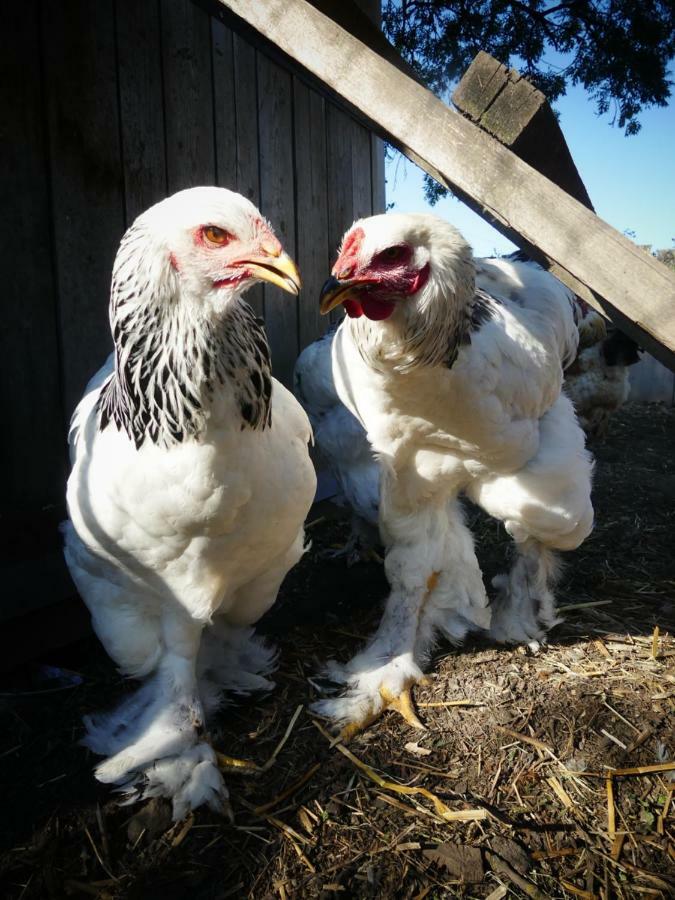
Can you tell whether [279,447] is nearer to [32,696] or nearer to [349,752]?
[349,752]

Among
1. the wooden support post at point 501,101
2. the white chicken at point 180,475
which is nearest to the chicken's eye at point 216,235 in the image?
the white chicken at point 180,475

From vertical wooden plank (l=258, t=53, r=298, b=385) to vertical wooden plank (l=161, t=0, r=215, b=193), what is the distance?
44cm

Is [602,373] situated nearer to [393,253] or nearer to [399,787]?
[393,253]

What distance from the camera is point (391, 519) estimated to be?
264cm

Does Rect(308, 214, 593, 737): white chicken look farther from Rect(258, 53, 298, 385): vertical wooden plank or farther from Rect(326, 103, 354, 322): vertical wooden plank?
Rect(326, 103, 354, 322): vertical wooden plank

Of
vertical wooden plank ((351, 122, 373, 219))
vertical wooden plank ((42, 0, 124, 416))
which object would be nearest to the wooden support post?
vertical wooden plank ((42, 0, 124, 416))

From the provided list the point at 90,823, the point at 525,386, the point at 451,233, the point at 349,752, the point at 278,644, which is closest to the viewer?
the point at 90,823

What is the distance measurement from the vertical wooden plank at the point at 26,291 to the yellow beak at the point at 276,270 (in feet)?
4.31

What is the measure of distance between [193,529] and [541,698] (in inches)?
58.6

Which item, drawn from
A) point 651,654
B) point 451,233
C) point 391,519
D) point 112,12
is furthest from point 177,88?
point 651,654

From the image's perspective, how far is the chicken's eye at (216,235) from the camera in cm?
147

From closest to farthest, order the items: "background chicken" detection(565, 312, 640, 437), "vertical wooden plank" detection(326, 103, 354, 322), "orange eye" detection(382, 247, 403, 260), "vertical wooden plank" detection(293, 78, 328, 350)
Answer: "orange eye" detection(382, 247, 403, 260) → "vertical wooden plank" detection(293, 78, 328, 350) → "vertical wooden plank" detection(326, 103, 354, 322) → "background chicken" detection(565, 312, 640, 437)

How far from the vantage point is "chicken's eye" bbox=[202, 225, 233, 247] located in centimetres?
147

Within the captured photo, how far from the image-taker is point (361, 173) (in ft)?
14.2
